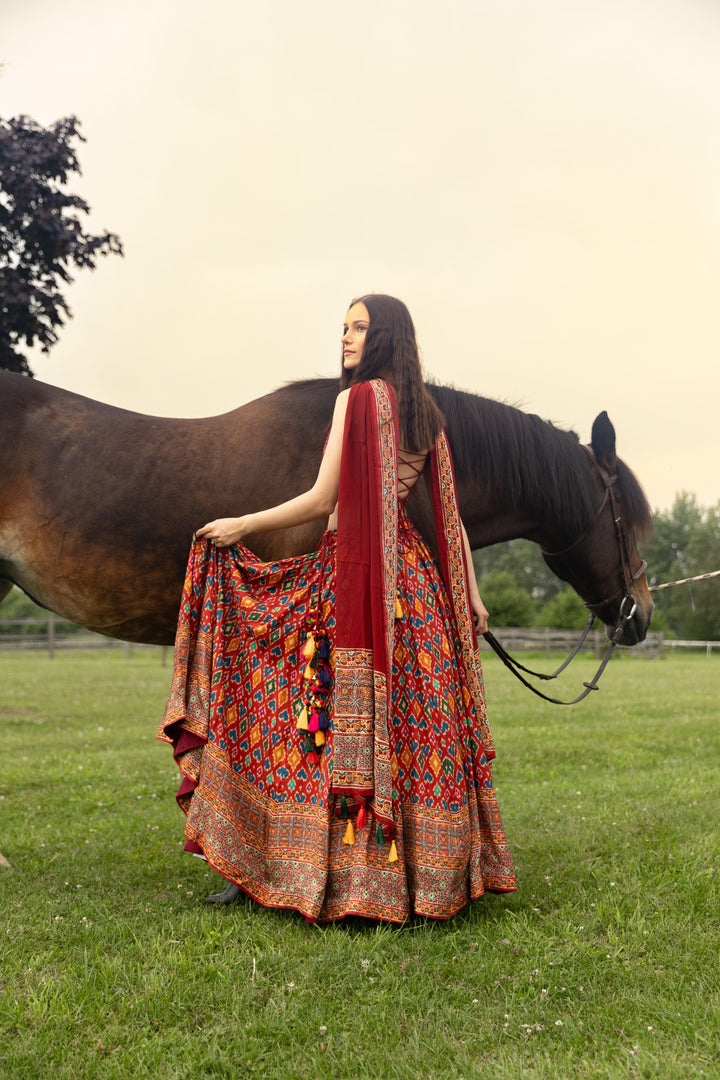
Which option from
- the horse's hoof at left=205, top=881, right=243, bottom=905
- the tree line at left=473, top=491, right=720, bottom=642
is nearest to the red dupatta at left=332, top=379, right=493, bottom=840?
the horse's hoof at left=205, top=881, right=243, bottom=905

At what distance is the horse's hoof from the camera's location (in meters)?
3.49

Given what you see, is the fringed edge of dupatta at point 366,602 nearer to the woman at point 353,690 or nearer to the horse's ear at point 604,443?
the woman at point 353,690

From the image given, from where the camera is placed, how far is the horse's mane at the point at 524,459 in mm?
4297

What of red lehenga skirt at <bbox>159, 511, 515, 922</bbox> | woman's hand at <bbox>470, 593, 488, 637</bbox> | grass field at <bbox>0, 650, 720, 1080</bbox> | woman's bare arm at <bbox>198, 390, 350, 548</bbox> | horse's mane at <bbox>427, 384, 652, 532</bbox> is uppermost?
horse's mane at <bbox>427, 384, 652, 532</bbox>

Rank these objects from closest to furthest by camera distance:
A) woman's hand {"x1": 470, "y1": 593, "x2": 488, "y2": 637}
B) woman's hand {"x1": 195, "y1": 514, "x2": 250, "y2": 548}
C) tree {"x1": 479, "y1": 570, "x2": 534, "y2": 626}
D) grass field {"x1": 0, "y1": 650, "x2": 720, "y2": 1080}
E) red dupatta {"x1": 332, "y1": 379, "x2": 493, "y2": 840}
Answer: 1. grass field {"x1": 0, "y1": 650, "x2": 720, "y2": 1080}
2. red dupatta {"x1": 332, "y1": 379, "x2": 493, "y2": 840}
3. woman's hand {"x1": 195, "y1": 514, "x2": 250, "y2": 548}
4. woman's hand {"x1": 470, "y1": 593, "x2": 488, "y2": 637}
5. tree {"x1": 479, "y1": 570, "x2": 534, "y2": 626}

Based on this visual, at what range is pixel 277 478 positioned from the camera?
3869 millimetres

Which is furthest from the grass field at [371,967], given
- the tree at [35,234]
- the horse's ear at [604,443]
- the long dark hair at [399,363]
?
the tree at [35,234]

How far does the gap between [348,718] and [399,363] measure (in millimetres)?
1489

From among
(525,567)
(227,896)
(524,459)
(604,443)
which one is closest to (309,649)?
(227,896)

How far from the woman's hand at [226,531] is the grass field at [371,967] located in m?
1.55

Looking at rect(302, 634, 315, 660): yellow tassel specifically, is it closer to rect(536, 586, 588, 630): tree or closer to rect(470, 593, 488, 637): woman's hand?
rect(470, 593, 488, 637): woman's hand

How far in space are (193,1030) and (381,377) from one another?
2.48 m

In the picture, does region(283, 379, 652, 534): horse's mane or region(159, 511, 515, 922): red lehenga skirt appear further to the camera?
region(283, 379, 652, 534): horse's mane

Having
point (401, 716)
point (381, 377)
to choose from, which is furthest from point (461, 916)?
point (381, 377)
